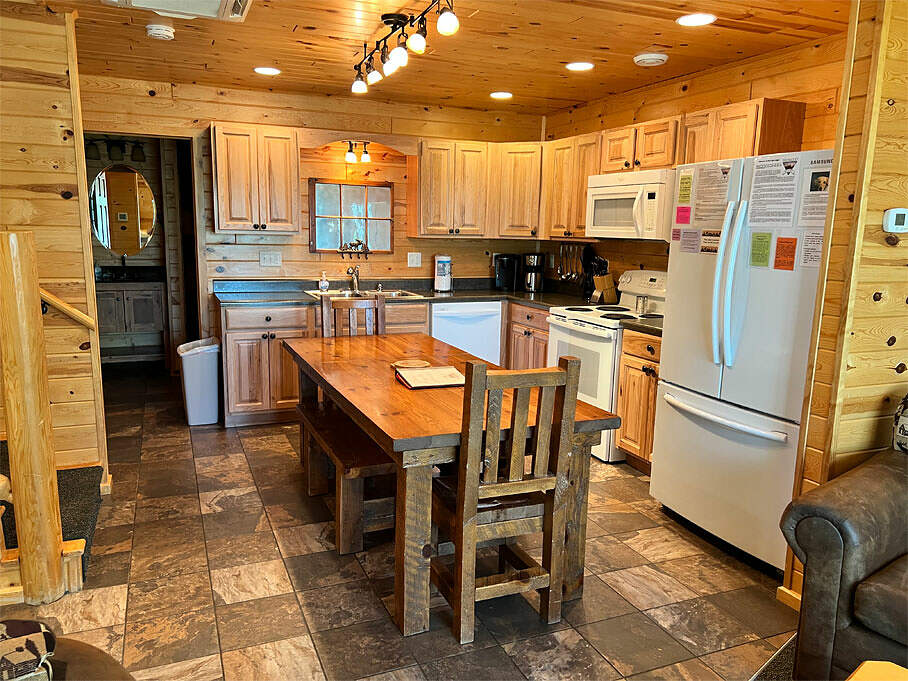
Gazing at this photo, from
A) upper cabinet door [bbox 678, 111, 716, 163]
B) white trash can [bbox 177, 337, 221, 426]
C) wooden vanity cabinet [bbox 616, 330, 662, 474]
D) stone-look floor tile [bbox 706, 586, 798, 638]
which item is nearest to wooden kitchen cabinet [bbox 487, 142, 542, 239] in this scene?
upper cabinet door [bbox 678, 111, 716, 163]

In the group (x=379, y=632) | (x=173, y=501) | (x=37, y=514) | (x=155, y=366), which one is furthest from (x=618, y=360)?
(x=155, y=366)

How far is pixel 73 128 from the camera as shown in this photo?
3131mm

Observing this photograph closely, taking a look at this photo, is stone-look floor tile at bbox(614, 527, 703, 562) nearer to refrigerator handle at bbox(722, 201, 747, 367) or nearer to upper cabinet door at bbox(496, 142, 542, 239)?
refrigerator handle at bbox(722, 201, 747, 367)

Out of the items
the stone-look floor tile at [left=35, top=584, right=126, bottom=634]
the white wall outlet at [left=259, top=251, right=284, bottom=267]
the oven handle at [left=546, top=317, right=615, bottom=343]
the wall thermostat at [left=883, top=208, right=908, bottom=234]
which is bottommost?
the stone-look floor tile at [left=35, top=584, right=126, bottom=634]

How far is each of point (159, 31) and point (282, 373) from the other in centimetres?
230

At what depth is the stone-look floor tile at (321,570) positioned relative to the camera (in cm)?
268

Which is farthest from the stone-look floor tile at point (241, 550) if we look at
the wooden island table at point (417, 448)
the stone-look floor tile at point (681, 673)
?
the stone-look floor tile at point (681, 673)

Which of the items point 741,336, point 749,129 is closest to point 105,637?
point 741,336

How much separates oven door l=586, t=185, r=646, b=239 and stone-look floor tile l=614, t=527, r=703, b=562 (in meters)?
1.73

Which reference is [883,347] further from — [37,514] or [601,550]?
[37,514]

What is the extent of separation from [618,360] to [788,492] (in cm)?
143

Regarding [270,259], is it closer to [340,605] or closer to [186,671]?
[340,605]

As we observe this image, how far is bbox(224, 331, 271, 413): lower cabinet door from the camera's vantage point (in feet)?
15.0

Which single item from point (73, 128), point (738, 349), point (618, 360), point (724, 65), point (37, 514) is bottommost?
point (37, 514)
